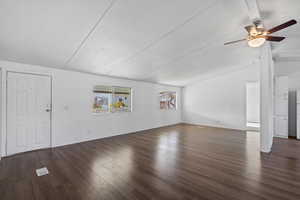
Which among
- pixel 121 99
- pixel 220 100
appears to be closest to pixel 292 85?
pixel 220 100

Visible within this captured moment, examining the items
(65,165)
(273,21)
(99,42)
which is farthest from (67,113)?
(273,21)

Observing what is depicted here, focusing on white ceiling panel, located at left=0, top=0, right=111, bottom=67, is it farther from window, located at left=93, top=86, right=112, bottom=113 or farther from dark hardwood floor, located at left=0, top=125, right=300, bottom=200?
dark hardwood floor, located at left=0, top=125, right=300, bottom=200

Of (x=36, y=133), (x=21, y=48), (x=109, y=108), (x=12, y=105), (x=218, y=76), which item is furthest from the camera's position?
(x=218, y=76)

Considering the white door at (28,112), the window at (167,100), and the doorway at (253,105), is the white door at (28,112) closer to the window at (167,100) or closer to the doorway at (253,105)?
the window at (167,100)

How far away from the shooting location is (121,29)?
2.53 m

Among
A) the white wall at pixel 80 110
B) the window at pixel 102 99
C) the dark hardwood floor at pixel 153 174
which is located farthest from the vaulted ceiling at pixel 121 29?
the dark hardwood floor at pixel 153 174

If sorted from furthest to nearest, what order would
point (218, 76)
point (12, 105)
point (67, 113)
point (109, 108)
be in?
point (218, 76), point (109, 108), point (67, 113), point (12, 105)

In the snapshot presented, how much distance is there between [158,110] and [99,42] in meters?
4.88

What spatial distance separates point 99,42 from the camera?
2.85 metres

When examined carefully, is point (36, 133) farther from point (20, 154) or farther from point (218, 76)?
point (218, 76)

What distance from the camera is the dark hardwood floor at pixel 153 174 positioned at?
195 centimetres

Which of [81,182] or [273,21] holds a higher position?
[273,21]

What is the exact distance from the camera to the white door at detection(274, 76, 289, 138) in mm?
5039

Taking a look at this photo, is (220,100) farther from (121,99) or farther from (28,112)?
(28,112)
